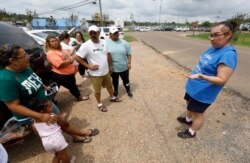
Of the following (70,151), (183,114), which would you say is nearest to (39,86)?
(70,151)

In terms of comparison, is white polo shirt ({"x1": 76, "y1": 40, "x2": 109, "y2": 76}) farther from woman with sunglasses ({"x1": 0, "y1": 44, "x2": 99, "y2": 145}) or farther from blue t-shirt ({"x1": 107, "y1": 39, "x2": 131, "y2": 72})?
woman with sunglasses ({"x1": 0, "y1": 44, "x2": 99, "y2": 145})

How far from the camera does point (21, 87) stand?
2.11m

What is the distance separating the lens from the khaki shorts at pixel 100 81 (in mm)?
4086

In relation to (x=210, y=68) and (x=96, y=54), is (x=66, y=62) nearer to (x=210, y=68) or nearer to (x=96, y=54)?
(x=96, y=54)

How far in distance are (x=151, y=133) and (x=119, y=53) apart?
1.83 meters

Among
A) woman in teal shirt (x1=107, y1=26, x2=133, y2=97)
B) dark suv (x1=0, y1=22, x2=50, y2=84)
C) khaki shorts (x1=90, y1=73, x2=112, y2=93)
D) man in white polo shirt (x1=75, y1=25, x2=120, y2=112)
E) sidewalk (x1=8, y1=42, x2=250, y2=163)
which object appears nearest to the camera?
sidewalk (x1=8, y1=42, x2=250, y2=163)

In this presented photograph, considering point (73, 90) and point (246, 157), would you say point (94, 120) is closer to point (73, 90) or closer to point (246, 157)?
point (73, 90)

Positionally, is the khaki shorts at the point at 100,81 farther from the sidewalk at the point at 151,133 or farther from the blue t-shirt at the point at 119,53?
the sidewalk at the point at 151,133

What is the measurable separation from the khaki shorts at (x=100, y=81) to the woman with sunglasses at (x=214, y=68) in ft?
6.01

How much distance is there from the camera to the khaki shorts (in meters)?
4.09

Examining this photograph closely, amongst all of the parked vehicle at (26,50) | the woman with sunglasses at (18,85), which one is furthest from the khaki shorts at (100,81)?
the woman with sunglasses at (18,85)

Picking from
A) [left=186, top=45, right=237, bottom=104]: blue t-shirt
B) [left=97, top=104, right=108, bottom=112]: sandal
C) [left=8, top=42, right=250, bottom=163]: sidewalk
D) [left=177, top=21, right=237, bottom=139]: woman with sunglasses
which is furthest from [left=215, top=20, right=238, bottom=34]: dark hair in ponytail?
[left=97, top=104, right=108, bottom=112]: sandal

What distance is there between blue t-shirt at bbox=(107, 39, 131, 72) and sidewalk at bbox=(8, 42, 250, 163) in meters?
0.87

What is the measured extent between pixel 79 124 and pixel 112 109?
2.77 feet
